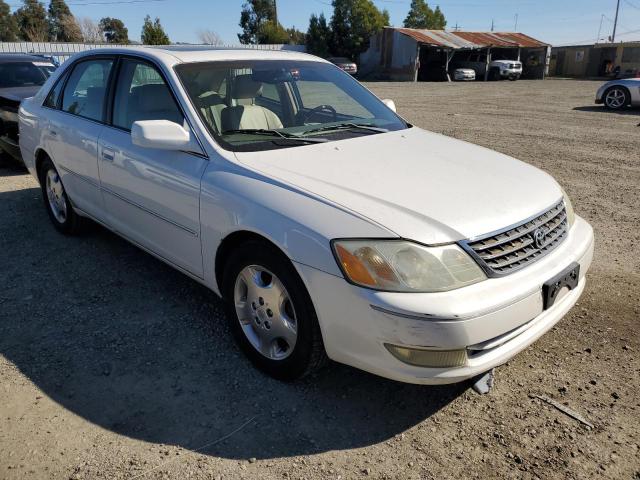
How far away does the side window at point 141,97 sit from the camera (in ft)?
11.1

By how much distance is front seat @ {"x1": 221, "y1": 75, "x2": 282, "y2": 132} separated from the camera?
129 inches

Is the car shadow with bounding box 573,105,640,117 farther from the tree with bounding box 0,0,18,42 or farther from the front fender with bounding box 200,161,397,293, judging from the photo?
the tree with bounding box 0,0,18,42

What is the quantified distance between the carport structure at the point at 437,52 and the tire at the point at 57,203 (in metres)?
38.3

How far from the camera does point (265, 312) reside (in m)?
2.87

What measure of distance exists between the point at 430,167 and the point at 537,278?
0.90 meters

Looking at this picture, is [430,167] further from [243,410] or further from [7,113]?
[7,113]

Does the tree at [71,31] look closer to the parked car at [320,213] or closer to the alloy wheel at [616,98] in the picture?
the alloy wheel at [616,98]

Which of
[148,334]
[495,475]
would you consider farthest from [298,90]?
→ [495,475]

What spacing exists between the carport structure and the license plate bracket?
3995 cm


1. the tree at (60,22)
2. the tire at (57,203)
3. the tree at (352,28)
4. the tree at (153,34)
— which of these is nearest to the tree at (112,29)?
the tree at (60,22)

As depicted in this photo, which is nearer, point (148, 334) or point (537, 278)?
point (537, 278)

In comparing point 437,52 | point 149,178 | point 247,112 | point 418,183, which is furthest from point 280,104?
point 437,52

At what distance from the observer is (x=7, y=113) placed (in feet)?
23.5

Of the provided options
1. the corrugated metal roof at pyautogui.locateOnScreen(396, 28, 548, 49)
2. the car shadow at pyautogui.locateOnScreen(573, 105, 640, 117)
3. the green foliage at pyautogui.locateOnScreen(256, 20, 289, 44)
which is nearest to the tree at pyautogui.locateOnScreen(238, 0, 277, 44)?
the green foliage at pyautogui.locateOnScreen(256, 20, 289, 44)
